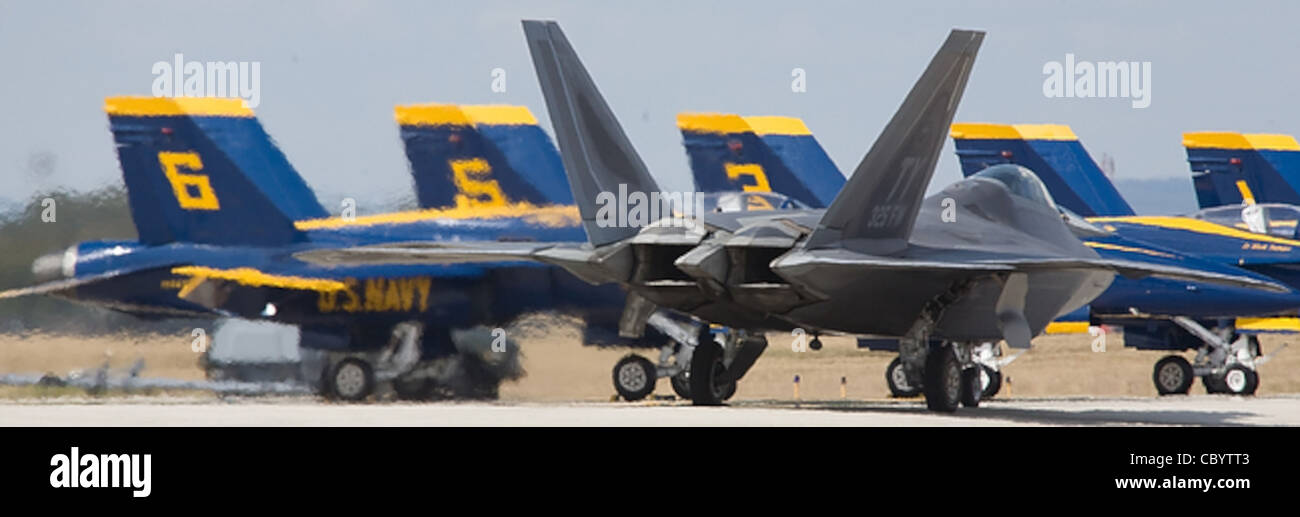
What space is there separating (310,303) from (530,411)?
6816 millimetres

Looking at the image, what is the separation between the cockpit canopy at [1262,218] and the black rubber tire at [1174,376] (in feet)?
7.84

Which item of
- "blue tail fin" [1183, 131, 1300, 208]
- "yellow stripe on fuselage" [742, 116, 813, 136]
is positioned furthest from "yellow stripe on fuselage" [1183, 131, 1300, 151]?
"yellow stripe on fuselage" [742, 116, 813, 136]

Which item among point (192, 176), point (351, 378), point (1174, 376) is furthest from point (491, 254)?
point (1174, 376)

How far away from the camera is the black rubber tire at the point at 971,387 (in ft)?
59.0

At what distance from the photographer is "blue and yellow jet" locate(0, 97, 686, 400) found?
71.1ft

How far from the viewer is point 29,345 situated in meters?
20.6

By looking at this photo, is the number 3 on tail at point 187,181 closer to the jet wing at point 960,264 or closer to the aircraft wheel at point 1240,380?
the jet wing at point 960,264

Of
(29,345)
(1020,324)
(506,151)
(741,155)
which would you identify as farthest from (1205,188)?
(29,345)

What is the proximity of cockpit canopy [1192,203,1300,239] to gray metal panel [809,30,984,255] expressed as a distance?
11.9 metres

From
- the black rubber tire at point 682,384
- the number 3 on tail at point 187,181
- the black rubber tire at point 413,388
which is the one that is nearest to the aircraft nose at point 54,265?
the number 3 on tail at point 187,181

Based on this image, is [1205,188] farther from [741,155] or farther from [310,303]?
[310,303]

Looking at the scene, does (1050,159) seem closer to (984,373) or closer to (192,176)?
(984,373)

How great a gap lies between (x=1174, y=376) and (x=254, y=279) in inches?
526

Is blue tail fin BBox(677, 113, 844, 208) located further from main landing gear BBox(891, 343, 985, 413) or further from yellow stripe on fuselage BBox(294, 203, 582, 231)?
main landing gear BBox(891, 343, 985, 413)
